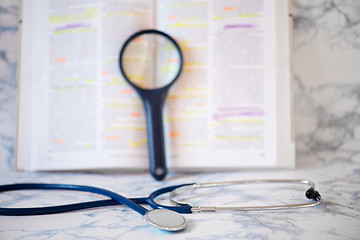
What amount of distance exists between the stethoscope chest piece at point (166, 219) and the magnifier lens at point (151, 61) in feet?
1.27

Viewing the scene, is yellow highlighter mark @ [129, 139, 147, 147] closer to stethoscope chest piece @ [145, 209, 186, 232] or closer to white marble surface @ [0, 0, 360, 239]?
white marble surface @ [0, 0, 360, 239]

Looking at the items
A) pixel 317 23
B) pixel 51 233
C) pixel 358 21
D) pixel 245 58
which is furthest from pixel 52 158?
pixel 358 21

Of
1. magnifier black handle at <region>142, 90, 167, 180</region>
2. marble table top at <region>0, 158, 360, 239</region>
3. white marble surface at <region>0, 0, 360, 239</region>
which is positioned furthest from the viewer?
magnifier black handle at <region>142, 90, 167, 180</region>

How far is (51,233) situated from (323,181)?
0.57 meters

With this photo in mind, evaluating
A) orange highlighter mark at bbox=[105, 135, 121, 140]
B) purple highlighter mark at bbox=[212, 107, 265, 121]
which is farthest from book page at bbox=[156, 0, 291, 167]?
orange highlighter mark at bbox=[105, 135, 121, 140]

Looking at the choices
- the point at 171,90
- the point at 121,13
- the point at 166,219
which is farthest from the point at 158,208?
the point at 121,13

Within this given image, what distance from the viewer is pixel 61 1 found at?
2.69 ft

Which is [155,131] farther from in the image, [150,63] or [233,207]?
[233,207]

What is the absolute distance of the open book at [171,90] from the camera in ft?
2.60

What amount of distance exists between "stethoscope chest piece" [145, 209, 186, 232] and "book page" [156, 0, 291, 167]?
0.32 metres

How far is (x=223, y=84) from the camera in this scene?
0.81m

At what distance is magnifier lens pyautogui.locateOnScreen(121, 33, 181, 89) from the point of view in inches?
31.2

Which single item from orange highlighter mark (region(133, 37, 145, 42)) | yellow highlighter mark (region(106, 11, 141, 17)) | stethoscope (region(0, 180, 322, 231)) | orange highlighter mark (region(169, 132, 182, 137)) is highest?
yellow highlighter mark (region(106, 11, 141, 17))

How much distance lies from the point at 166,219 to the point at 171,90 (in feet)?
1.36
